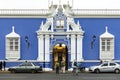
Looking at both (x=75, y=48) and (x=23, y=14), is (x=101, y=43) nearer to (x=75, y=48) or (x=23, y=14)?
(x=75, y=48)

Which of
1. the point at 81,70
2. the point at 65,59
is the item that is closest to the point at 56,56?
the point at 65,59

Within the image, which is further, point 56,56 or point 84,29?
point 56,56

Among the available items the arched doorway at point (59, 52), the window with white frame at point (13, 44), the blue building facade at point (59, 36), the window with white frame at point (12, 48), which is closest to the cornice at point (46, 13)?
the blue building facade at point (59, 36)

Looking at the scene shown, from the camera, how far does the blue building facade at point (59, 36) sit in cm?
5188

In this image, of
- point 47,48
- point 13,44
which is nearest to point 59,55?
point 47,48

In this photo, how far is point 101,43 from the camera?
5206 cm

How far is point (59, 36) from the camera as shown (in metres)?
52.1

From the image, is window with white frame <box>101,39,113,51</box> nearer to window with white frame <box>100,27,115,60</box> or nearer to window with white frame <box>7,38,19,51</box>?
window with white frame <box>100,27,115,60</box>

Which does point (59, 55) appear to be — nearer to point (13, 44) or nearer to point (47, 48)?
point (47, 48)

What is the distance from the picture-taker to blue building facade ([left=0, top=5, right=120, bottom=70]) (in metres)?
51.9

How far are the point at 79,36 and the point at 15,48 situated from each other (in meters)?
6.59

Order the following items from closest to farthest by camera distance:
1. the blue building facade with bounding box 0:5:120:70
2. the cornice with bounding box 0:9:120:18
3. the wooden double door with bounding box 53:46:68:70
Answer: the cornice with bounding box 0:9:120:18, the blue building facade with bounding box 0:5:120:70, the wooden double door with bounding box 53:46:68:70

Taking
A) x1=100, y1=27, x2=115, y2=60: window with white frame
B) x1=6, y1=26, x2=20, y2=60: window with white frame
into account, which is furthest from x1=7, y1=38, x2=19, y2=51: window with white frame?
x1=100, y1=27, x2=115, y2=60: window with white frame

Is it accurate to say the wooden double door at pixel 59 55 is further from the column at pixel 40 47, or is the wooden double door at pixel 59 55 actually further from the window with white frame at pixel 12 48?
the window with white frame at pixel 12 48
